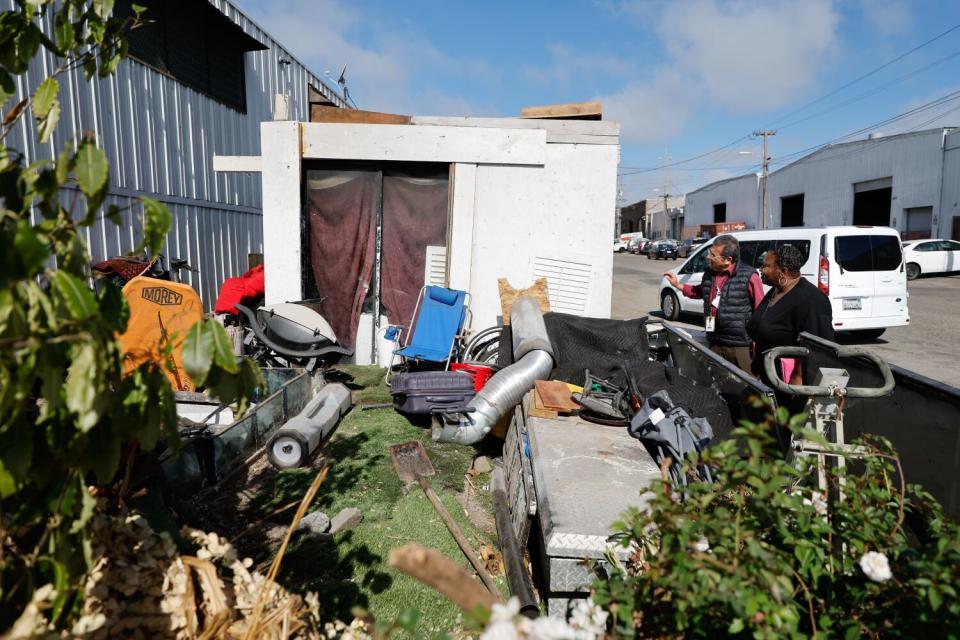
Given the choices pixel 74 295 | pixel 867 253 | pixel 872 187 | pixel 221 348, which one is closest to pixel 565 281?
pixel 867 253

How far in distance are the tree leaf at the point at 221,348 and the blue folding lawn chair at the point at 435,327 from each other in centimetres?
585

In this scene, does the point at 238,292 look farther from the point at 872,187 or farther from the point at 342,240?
the point at 872,187

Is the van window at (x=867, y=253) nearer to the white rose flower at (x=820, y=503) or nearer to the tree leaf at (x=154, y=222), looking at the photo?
the white rose flower at (x=820, y=503)

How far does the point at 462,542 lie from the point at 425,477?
120 centimetres

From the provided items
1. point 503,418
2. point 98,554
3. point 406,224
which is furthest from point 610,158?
point 98,554

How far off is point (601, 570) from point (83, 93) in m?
8.68

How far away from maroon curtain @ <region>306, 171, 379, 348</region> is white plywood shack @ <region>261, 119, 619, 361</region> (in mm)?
299

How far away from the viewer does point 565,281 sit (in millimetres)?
8148

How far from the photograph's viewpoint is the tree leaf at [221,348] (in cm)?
131

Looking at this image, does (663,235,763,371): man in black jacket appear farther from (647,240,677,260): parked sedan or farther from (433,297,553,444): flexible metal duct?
(647,240,677,260): parked sedan

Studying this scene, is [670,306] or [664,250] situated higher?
[664,250]

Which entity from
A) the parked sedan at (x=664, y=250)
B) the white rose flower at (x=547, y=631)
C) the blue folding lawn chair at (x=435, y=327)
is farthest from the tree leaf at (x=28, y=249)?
the parked sedan at (x=664, y=250)

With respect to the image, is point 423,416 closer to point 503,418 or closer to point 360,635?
point 503,418

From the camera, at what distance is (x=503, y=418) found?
17.9 feet
